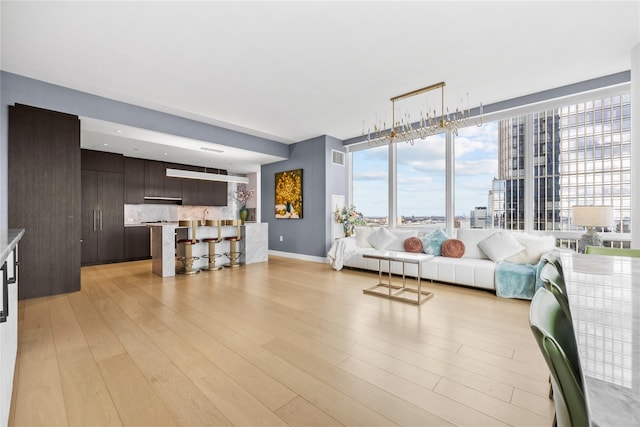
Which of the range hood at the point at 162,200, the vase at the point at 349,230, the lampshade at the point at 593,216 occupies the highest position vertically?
the range hood at the point at 162,200

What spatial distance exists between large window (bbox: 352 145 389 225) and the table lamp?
123 inches

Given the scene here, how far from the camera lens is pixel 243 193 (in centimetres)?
841

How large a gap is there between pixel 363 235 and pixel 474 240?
200cm

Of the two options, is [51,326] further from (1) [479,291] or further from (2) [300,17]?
(1) [479,291]

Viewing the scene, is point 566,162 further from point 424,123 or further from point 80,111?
point 80,111

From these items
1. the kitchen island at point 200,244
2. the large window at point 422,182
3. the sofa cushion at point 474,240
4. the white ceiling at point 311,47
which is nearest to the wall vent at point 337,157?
the large window at point 422,182

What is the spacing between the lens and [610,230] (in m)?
3.71

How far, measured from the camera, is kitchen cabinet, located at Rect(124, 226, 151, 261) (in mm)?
6223

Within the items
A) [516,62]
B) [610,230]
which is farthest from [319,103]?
[610,230]

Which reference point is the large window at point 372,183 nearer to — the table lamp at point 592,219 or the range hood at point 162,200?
the table lamp at point 592,219

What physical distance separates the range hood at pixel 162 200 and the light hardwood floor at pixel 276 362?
11.6ft

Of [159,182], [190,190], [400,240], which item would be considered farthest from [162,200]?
[400,240]

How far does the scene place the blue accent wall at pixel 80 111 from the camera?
3.31 metres

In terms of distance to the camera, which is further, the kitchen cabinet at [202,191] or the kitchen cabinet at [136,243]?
the kitchen cabinet at [202,191]
